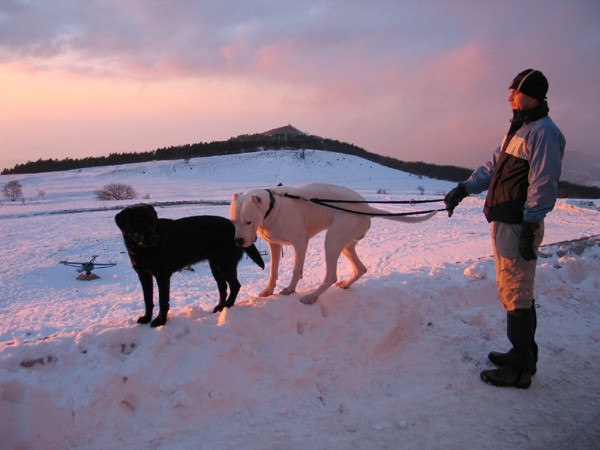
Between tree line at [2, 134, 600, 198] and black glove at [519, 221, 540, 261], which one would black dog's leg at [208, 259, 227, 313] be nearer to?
black glove at [519, 221, 540, 261]

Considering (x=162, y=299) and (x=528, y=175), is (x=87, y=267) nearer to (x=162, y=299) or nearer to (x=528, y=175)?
(x=162, y=299)

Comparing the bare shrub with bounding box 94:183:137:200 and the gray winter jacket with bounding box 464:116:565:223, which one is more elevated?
the gray winter jacket with bounding box 464:116:565:223

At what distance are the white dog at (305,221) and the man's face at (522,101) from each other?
160 centimetres

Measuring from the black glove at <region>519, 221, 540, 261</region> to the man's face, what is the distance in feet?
Answer: 3.55

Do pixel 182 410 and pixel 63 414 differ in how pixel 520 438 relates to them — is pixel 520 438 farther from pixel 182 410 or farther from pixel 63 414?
pixel 63 414

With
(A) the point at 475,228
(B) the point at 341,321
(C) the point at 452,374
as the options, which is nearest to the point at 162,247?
(B) the point at 341,321

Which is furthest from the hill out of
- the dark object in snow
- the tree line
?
the dark object in snow

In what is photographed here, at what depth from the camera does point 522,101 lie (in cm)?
409

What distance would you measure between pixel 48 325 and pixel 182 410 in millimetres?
5654

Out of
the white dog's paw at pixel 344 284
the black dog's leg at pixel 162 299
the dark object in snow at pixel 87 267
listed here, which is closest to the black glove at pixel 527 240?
the white dog's paw at pixel 344 284

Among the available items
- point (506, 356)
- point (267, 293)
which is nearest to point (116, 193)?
point (267, 293)

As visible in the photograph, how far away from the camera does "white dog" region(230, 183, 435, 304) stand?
4930 mm

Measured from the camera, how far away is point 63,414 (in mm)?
3426

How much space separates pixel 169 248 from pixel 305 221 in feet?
5.50
